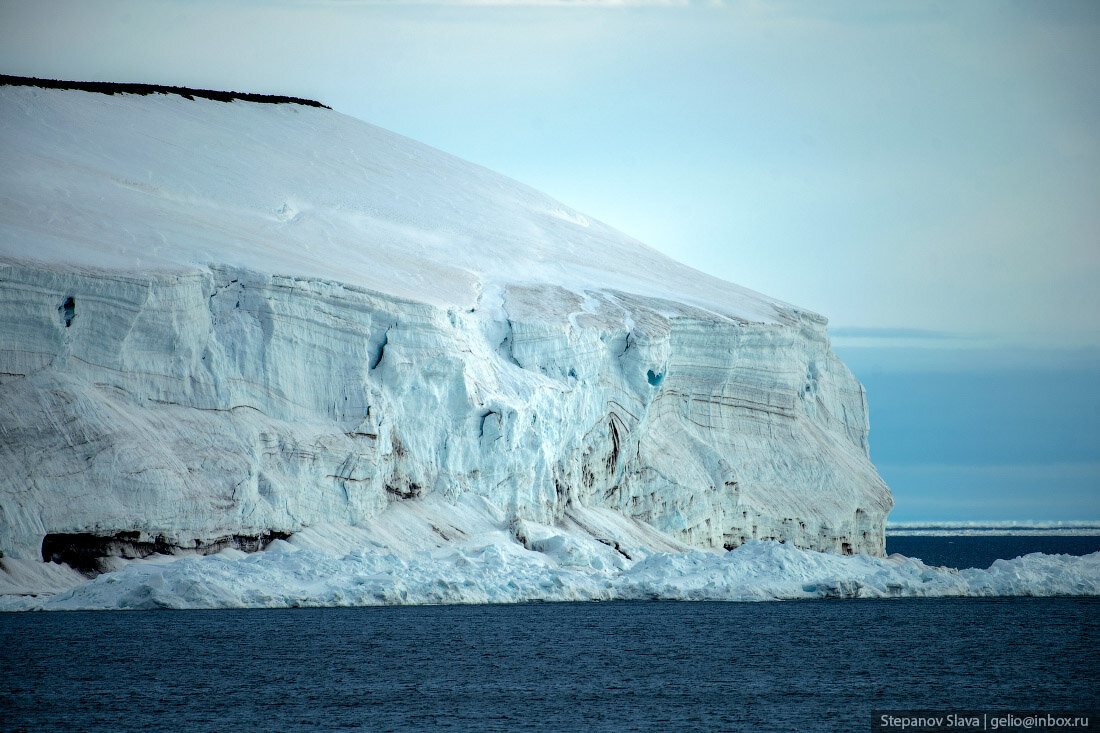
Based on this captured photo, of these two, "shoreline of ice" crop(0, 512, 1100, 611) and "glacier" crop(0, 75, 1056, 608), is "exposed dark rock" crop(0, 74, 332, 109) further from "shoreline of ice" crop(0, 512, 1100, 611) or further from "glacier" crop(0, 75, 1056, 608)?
"shoreline of ice" crop(0, 512, 1100, 611)

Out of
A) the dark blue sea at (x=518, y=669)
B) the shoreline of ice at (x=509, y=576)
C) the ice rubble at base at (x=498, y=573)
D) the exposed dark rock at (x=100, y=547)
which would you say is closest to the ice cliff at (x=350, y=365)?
the exposed dark rock at (x=100, y=547)

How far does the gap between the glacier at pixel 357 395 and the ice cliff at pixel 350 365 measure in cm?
8

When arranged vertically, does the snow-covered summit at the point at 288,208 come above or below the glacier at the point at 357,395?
A: above

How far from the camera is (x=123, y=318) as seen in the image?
29.6 metres

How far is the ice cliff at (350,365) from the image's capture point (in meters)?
28.2

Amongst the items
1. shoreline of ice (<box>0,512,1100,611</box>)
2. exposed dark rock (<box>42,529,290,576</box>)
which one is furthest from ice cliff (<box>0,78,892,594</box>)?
shoreline of ice (<box>0,512,1100,611</box>)

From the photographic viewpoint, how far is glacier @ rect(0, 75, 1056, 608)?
27547 millimetres

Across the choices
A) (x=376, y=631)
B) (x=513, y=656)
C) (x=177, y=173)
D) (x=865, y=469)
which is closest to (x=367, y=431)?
(x=376, y=631)

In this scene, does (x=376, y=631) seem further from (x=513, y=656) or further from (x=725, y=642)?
(x=725, y=642)

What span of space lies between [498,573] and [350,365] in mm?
6366

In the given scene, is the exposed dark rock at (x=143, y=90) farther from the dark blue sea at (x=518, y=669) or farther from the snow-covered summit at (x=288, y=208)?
the dark blue sea at (x=518, y=669)

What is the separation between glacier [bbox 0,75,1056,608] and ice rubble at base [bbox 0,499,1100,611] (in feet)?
0.30

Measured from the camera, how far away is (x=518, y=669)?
70.4ft

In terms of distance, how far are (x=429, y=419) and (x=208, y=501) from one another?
22.0ft
